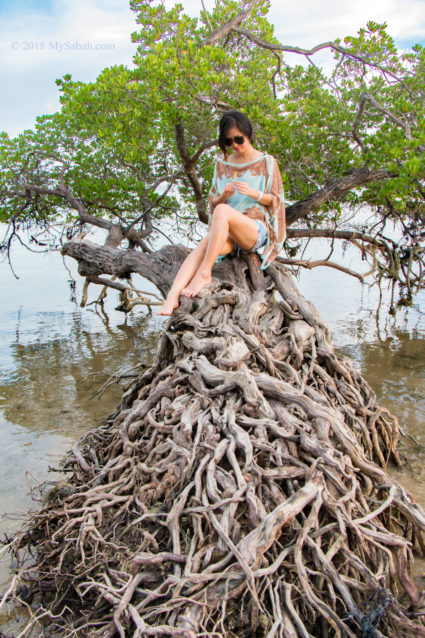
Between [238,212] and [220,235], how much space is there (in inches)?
12.5

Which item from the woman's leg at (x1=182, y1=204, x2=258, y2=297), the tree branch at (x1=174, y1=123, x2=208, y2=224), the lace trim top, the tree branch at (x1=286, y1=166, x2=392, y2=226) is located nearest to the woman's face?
the lace trim top

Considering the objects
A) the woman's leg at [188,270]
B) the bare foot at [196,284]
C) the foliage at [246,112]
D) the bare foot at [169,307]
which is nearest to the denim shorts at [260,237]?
the woman's leg at [188,270]

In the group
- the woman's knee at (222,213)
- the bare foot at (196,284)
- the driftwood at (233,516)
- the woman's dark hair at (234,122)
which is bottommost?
the driftwood at (233,516)

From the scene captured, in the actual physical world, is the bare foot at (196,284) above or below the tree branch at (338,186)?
below

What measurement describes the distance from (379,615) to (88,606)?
142 centimetres

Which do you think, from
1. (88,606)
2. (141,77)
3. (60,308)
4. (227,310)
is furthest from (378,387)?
(60,308)

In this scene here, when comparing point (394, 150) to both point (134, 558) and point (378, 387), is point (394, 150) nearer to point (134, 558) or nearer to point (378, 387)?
point (378, 387)

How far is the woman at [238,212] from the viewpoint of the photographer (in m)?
3.98

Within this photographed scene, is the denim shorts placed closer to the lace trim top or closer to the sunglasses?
the lace trim top

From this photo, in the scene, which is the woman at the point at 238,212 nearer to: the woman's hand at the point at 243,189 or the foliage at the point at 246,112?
the woman's hand at the point at 243,189

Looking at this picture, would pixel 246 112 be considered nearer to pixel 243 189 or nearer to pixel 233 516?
pixel 243 189

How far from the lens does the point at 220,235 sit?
3906mm

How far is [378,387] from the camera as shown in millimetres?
5672

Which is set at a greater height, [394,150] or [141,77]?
[141,77]
